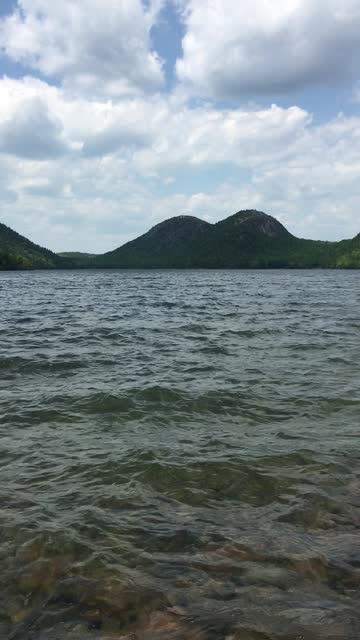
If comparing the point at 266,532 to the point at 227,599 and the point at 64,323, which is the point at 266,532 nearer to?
the point at 227,599

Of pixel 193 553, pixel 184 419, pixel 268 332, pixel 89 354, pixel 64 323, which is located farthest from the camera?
pixel 64 323

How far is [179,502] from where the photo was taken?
7.92 m

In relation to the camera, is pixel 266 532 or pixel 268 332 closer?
pixel 266 532

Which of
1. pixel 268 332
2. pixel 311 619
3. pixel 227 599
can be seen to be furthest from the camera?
pixel 268 332

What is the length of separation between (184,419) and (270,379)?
4701 millimetres

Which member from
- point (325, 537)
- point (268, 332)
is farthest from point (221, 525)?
point (268, 332)

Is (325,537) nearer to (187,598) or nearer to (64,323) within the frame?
(187,598)

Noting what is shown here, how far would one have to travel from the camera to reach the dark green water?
5.31 meters

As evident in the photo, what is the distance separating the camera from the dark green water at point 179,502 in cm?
531

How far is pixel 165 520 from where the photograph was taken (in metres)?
7.30

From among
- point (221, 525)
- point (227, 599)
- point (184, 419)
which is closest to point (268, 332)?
point (184, 419)

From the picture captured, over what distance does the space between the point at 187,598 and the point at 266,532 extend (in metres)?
1.82

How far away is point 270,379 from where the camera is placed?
623 inches

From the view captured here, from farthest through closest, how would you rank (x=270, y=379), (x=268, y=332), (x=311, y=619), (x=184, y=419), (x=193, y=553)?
(x=268, y=332) < (x=270, y=379) < (x=184, y=419) < (x=193, y=553) < (x=311, y=619)
